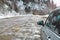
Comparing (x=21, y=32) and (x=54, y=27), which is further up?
(x=54, y=27)

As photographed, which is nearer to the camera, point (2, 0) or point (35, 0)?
point (2, 0)

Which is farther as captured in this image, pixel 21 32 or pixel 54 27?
pixel 21 32

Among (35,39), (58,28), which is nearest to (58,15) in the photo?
(58,28)

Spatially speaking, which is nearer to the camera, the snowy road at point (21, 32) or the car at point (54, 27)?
the car at point (54, 27)

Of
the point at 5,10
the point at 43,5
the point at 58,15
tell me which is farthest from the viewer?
the point at 43,5

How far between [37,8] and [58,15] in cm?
10295

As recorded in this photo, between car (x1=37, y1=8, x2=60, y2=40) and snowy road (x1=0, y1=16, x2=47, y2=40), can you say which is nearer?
car (x1=37, y1=8, x2=60, y2=40)

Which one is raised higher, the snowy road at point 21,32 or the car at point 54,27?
the car at point 54,27

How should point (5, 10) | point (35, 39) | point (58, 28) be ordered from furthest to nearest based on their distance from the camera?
point (5, 10), point (35, 39), point (58, 28)

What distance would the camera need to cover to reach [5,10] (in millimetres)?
57969

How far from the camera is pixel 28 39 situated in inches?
384

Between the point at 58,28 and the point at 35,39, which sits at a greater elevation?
the point at 58,28

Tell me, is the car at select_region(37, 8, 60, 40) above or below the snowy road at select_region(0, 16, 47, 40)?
above

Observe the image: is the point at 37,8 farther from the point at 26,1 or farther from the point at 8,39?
the point at 8,39
